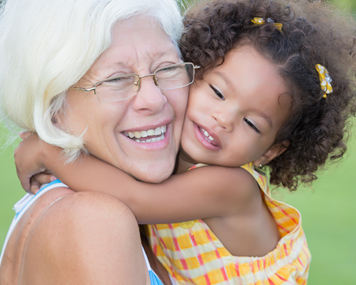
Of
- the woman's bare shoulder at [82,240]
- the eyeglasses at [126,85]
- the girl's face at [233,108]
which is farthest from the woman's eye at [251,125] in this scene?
the woman's bare shoulder at [82,240]

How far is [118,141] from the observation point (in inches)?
75.4

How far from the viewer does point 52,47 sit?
5.58 ft

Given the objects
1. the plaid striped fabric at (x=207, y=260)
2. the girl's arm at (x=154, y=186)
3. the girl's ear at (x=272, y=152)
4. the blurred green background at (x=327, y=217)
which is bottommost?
the blurred green background at (x=327, y=217)

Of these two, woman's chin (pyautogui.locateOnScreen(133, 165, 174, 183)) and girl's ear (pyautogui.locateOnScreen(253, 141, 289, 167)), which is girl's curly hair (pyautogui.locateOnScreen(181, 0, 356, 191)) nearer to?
girl's ear (pyautogui.locateOnScreen(253, 141, 289, 167))

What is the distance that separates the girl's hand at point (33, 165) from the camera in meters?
2.09

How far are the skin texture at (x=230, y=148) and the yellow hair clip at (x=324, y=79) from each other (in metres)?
0.28

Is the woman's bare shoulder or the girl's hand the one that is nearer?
the woman's bare shoulder

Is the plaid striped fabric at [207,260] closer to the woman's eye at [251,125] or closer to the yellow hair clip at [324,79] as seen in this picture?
the woman's eye at [251,125]

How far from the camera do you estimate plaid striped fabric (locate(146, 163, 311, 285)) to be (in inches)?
90.3

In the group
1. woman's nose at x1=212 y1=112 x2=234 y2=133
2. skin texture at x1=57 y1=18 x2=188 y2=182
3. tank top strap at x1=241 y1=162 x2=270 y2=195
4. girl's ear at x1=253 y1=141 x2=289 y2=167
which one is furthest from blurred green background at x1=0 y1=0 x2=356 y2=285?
skin texture at x1=57 y1=18 x2=188 y2=182

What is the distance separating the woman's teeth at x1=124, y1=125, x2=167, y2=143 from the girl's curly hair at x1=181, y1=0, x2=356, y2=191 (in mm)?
579

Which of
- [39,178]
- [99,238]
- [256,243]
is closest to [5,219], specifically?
[39,178]

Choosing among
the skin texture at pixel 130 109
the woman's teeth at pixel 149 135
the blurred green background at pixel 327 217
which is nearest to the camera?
the skin texture at pixel 130 109

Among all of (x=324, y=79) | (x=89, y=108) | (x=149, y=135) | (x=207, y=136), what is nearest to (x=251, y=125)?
(x=207, y=136)
